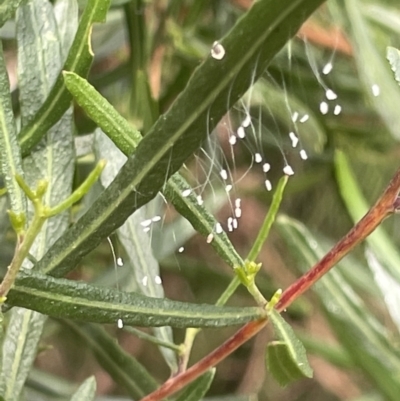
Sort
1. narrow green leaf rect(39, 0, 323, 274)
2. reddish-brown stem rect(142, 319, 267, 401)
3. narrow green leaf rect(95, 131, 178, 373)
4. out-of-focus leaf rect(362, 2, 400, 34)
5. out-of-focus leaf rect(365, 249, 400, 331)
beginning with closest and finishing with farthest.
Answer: narrow green leaf rect(39, 0, 323, 274), reddish-brown stem rect(142, 319, 267, 401), narrow green leaf rect(95, 131, 178, 373), out-of-focus leaf rect(365, 249, 400, 331), out-of-focus leaf rect(362, 2, 400, 34)

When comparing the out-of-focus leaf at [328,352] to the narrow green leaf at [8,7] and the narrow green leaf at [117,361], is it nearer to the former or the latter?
the narrow green leaf at [117,361]

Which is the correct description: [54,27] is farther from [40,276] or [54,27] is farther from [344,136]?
[344,136]

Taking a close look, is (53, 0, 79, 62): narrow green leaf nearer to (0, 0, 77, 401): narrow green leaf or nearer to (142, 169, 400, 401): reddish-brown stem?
(0, 0, 77, 401): narrow green leaf

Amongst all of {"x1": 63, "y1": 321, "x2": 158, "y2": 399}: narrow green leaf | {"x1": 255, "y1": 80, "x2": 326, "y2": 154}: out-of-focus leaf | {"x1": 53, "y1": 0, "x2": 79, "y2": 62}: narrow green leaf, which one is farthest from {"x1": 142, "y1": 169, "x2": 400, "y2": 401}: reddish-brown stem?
{"x1": 255, "y1": 80, "x2": 326, "y2": 154}: out-of-focus leaf

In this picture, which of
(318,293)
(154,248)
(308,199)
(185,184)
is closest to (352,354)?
(318,293)

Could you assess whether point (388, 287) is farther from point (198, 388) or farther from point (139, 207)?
point (139, 207)

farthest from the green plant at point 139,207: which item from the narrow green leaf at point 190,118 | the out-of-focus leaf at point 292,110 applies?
the out-of-focus leaf at point 292,110

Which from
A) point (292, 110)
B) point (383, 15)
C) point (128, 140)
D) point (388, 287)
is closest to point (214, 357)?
point (128, 140)
